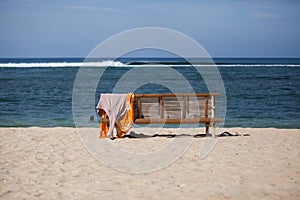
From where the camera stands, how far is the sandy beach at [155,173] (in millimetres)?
5402

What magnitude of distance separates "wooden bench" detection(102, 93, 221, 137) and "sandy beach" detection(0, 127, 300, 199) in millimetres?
621

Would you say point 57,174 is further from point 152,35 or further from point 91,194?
point 152,35

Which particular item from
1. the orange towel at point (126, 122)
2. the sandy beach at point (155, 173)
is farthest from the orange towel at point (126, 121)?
the sandy beach at point (155, 173)

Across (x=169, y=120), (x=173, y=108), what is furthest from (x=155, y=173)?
(x=173, y=108)

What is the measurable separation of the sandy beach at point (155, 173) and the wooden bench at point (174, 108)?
621 mm

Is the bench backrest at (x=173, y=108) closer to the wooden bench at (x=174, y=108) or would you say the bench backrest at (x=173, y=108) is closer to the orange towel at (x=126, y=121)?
the wooden bench at (x=174, y=108)

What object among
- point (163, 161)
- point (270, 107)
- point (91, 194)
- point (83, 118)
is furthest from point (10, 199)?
point (270, 107)

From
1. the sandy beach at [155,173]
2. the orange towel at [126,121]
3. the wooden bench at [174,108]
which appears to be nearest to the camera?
the sandy beach at [155,173]

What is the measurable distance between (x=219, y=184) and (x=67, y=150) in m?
3.49

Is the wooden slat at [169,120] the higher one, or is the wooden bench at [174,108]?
the wooden bench at [174,108]

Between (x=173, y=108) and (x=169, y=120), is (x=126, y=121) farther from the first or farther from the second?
(x=173, y=108)

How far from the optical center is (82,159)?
7.42 meters

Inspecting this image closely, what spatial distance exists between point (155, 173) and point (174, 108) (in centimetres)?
352

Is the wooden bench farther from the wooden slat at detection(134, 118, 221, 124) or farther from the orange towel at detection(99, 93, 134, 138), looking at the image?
the orange towel at detection(99, 93, 134, 138)
